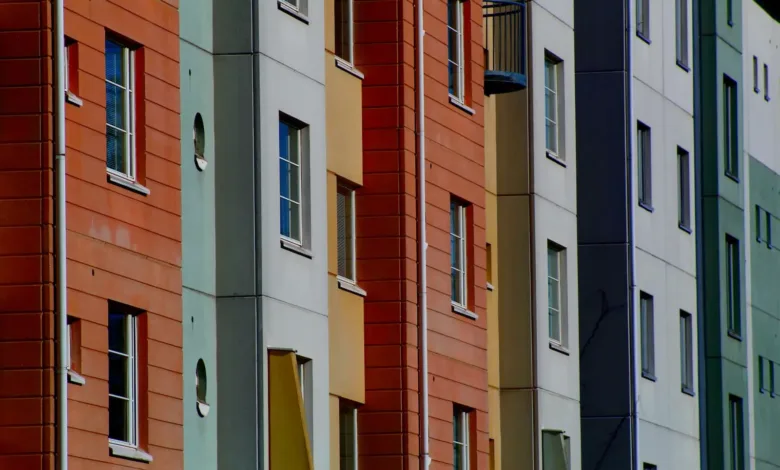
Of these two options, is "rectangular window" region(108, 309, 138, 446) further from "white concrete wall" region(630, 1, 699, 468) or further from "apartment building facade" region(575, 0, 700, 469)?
"white concrete wall" region(630, 1, 699, 468)

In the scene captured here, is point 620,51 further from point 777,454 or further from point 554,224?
point 777,454

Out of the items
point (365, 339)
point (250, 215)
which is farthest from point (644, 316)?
point (250, 215)

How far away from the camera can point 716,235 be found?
53.5 metres

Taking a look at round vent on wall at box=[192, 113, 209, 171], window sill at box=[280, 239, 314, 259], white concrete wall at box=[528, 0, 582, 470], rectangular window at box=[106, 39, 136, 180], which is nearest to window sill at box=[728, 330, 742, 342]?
white concrete wall at box=[528, 0, 582, 470]

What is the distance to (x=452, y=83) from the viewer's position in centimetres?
3816

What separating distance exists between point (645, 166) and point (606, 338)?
4.70 m

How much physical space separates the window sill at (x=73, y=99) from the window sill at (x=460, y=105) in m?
11.8

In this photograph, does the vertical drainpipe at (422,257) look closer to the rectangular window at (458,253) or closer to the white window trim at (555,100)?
the rectangular window at (458,253)

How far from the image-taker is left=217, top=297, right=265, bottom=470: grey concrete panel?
29719 mm

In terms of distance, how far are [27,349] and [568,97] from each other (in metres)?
21.1

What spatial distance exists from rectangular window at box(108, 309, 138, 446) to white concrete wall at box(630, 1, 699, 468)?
20.4 metres

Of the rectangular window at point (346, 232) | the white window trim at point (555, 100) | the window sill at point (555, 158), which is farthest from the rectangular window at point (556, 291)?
the rectangular window at point (346, 232)

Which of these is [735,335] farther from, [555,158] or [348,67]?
[348,67]

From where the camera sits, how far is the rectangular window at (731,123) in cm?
5559
